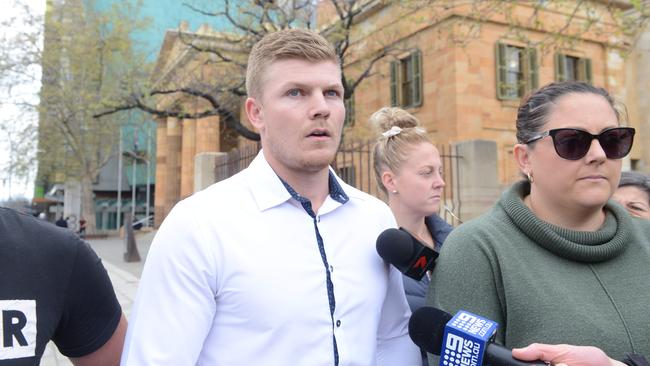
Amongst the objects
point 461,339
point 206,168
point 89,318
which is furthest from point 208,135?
point 461,339

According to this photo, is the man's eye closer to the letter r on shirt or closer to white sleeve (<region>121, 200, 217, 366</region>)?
white sleeve (<region>121, 200, 217, 366</region>)

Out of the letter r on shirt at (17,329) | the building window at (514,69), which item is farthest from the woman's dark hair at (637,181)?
the building window at (514,69)

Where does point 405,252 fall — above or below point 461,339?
above

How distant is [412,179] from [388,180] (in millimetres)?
179

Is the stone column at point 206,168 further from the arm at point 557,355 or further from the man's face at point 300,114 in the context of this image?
the arm at point 557,355

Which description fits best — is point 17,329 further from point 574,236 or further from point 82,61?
point 82,61

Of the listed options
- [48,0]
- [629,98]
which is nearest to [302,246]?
[629,98]

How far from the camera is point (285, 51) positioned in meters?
1.83

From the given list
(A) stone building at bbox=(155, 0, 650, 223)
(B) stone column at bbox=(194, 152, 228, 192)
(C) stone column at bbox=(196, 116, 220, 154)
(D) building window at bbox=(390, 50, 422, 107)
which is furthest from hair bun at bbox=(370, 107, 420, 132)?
(C) stone column at bbox=(196, 116, 220, 154)

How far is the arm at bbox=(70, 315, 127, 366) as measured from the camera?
1879 millimetres

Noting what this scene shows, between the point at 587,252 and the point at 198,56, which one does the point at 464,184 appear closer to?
the point at 198,56

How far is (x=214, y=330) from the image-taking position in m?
1.63

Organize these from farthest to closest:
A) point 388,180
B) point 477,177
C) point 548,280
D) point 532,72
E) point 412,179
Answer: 1. point 532,72
2. point 477,177
3. point 388,180
4. point 412,179
5. point 548,280

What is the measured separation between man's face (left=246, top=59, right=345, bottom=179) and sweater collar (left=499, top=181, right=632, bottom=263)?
71 centimetres
